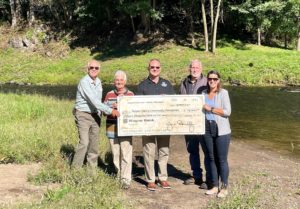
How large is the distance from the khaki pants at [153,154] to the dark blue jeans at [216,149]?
855 mm

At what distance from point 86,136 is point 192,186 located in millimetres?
2269

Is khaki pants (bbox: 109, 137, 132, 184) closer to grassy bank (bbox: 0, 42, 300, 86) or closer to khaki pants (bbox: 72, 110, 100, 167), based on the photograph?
khaki pants (bbox: 72, 110, 100, 167)

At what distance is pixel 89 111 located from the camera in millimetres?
9000

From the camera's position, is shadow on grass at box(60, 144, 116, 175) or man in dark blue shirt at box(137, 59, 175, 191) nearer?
man in dark blue shirt at box(137, 59, 175, 191)

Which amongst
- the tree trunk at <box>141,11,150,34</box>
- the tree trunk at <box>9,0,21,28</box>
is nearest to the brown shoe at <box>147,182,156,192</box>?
the tree trunk at <box>141,11,150,34</box>

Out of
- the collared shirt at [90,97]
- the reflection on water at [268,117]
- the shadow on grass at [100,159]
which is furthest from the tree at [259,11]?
the collared shirt at [90,97]

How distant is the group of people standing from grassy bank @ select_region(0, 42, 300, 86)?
81.0 feet

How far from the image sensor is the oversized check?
28.6ft

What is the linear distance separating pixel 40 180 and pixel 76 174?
2.39ft

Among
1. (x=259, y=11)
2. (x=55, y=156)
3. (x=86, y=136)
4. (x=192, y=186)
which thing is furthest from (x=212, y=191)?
(x=259, y=11)

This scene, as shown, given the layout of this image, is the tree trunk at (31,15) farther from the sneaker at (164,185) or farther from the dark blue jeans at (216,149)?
Result: the dark blue jeans at (216,149)

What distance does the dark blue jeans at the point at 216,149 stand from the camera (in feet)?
27.5

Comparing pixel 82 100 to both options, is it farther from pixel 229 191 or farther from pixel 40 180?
pixel 229 191

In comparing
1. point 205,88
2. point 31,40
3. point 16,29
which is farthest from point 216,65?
point 205,88
